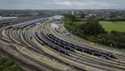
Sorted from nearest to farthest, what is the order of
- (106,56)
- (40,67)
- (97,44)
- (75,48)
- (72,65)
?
(40,67) → (72,65) → (106,56) → (75,48) → (97,44)

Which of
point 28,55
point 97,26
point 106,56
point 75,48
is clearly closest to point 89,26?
point 97,26

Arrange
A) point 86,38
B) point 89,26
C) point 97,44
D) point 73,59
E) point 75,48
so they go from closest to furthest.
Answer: point 73,59 → point 75,48 → point 97,44 → point 86,38 → point 89,26

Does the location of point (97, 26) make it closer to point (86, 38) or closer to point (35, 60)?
point (86, 38)

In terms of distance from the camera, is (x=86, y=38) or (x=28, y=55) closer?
(x=28, y=55)

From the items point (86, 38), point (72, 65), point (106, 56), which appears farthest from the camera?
point (86, 38)

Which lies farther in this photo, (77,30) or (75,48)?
(77,30)

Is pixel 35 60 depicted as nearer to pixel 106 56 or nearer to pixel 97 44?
pixel 106 56

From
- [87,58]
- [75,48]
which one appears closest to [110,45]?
[75,48]

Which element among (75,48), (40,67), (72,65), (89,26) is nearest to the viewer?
(40,67)
